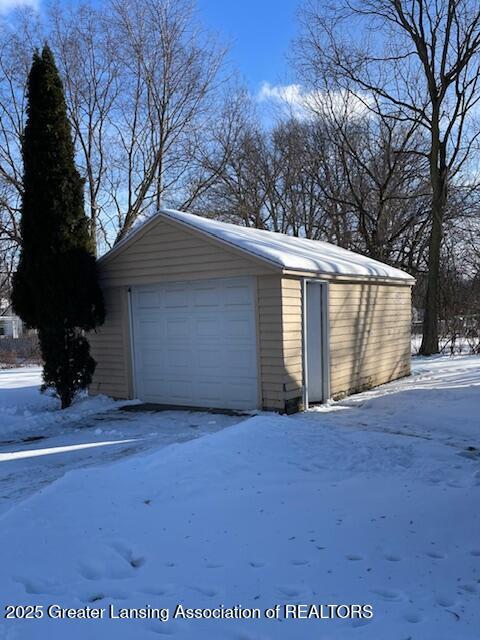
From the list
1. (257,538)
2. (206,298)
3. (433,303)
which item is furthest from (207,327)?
(433,303)

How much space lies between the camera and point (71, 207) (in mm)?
9016

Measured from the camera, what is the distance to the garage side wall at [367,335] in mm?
9227

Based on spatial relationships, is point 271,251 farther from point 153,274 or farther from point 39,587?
point 39,587

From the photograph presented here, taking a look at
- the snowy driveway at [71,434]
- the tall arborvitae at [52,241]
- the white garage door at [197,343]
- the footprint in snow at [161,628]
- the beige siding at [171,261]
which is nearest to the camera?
the footprint in snow at [161,628]

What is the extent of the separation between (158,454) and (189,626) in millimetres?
2849

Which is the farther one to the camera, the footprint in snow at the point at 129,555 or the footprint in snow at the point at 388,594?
the footprint in snow at the point at 129,555

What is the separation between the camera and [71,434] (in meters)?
7.21

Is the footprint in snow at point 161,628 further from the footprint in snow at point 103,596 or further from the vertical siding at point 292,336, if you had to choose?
the vertical siding at point 292,336

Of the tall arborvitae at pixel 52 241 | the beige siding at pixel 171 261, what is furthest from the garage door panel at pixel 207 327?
the tall arborvitae at pixel 52 241

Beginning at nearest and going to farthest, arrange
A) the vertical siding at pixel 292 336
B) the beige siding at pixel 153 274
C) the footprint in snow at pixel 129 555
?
the footprint in snow at pixel 129 555
the vertical siding at pixel 292 336
the beige siding at pixel 153 274

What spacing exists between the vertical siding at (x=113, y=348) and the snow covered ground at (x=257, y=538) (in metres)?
3.76

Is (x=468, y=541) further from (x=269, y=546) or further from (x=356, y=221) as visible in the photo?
(x=356, y=221)

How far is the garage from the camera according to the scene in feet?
26.0

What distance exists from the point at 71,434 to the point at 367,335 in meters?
6.01
